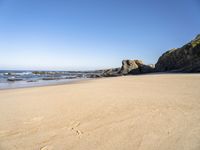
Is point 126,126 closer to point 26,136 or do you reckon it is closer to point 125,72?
point 26,136

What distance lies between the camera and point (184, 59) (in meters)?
27.7

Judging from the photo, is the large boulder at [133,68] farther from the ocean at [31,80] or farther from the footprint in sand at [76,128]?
the footprint in sand at [76,128]

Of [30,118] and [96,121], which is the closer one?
[96,121]

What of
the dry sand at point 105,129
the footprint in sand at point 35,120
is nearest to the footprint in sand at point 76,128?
the dry sand at point 105,129

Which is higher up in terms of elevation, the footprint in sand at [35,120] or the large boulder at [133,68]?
the large boulder at [133,68]

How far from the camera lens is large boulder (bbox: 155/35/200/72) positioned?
23781 millimetres

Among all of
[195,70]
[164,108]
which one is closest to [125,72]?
[195,70]

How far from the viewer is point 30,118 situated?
3672 mm

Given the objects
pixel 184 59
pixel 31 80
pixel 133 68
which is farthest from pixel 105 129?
pixel 133 68

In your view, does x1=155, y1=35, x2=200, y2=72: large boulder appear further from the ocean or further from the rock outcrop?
the ocean

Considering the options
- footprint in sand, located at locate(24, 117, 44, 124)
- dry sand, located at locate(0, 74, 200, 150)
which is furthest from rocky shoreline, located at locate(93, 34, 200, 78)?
footprint in sand, located at locate(24, 117, 44, 124)

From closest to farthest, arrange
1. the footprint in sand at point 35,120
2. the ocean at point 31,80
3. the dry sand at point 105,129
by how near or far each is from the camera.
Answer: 1. the dry sand at point 105,129
2. the footprint in sand at point 35,120
3. the ocean at point 31,80

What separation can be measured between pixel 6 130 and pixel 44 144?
1119mm

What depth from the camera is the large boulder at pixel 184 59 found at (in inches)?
936
